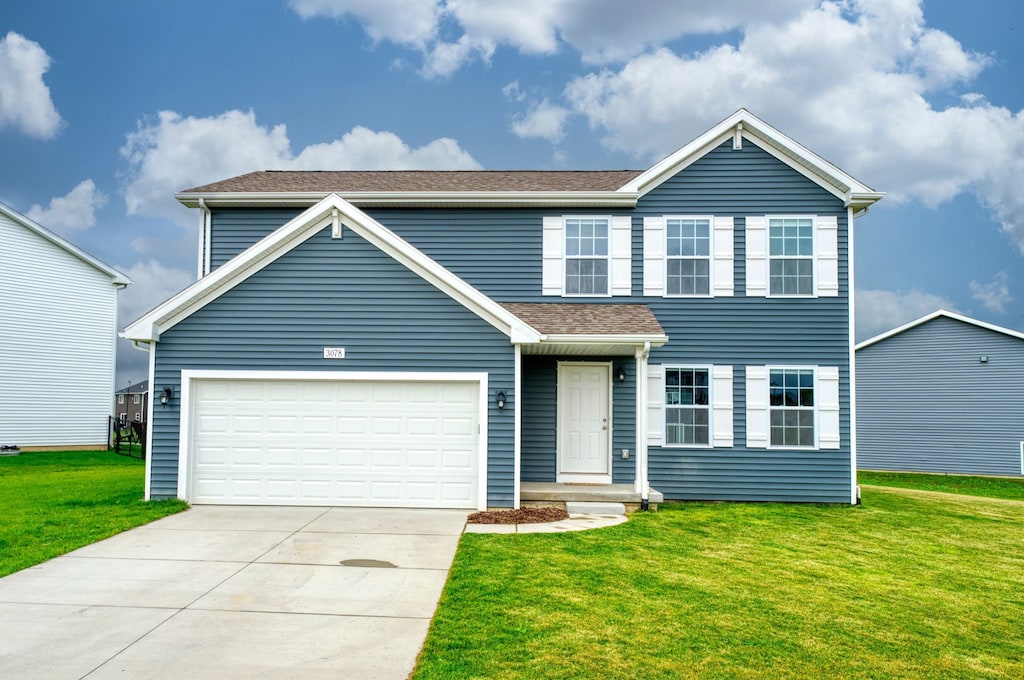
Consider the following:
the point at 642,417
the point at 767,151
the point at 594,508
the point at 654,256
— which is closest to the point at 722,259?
the point at 654,256

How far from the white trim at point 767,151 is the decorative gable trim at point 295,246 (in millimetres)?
4086

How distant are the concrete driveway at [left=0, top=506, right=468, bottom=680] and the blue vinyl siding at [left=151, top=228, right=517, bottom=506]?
2.60m

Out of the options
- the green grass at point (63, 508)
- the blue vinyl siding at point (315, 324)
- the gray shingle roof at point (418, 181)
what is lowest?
the green grass at point (63, 508)

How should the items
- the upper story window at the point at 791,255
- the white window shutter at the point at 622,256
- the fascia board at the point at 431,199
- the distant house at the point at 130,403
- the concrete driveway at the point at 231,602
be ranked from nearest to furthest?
the concrete driveway at the point at 231,602 < the fascia board at the point at 431,199 < the upper story window at the point at 791,255 < the white window shutter at the point at 622,256 < the distant house at the point at 130,403

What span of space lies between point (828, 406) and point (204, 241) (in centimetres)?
1240

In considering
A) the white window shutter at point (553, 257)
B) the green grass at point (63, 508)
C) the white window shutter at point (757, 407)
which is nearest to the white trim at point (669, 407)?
the white window shutter at point (757, 407)

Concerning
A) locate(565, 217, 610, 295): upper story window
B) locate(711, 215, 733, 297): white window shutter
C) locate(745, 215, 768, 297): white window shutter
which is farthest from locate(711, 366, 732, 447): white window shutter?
locate(565, 217, 610, 295): upper story window

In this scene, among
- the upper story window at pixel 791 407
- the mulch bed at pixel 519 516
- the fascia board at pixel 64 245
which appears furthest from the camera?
the fascia board at pixel 64 245

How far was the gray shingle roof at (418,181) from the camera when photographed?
14.3m

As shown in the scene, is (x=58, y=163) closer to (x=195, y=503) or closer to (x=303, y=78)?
(x=303, y=78)

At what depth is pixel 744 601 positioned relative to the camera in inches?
268

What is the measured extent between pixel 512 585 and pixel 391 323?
5.65 meters

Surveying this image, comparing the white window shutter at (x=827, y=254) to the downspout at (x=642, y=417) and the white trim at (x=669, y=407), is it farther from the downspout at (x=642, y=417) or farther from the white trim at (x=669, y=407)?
the downspout at (x=642, y=417)

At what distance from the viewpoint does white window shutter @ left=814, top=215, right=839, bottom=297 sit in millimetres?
13758
